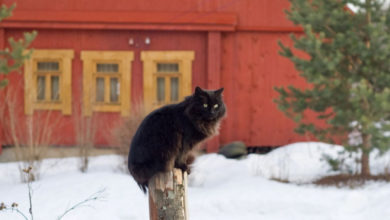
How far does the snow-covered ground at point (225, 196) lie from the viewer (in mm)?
7883

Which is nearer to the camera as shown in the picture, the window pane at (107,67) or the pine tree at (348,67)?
the pine tree at (348,67)

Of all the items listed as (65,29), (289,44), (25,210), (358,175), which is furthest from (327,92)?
(65,29)

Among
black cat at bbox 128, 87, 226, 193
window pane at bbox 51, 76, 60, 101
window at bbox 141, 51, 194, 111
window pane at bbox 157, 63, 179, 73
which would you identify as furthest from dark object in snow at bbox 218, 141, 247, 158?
black cat at bbox 128, 87, 226, 193

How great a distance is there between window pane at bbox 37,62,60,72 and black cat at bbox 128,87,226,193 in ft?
29.2

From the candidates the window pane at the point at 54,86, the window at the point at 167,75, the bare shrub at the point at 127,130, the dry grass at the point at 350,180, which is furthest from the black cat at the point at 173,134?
the window pane at the point at 54,86

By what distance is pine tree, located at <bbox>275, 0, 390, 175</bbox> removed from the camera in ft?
28.8

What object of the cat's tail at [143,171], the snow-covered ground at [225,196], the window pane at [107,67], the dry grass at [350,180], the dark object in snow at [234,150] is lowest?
the snow-covered ground at [225,196]

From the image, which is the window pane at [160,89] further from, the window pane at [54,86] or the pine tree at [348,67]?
the pine tree at [348,67]

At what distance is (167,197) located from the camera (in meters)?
4.31

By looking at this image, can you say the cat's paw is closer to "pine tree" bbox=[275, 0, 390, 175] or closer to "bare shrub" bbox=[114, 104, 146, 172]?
"pine tree" bbox=[275, 0, 390, 175]

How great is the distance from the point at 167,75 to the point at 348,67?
184 inches

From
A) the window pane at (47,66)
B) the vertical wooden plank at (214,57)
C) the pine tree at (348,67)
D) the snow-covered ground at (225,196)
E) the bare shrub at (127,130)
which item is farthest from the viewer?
the window pane at (47,66)

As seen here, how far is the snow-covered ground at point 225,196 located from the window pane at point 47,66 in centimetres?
309

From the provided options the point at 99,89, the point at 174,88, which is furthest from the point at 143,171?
the point at 99,89
